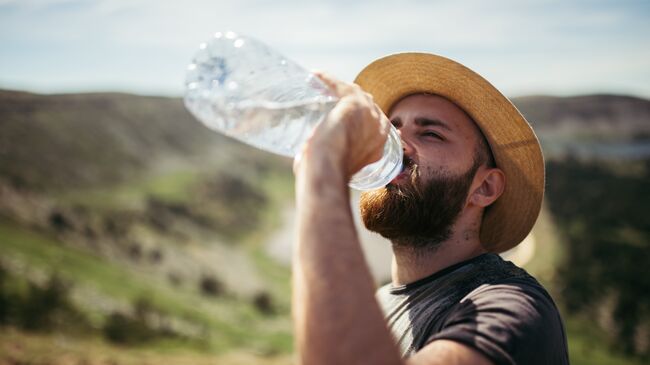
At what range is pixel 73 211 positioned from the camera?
32.4 meters

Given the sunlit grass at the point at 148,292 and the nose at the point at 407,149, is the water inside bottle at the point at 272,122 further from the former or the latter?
the sunlit grass at the point at 148,292

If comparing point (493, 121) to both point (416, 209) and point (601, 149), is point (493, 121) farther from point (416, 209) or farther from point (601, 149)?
point (601, 149)

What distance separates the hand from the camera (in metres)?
1.64

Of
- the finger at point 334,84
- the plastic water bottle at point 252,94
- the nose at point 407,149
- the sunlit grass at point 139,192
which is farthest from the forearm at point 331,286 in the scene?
the sunlit grass at point 139,192

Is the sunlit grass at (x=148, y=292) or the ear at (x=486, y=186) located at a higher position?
the ear at (x=486, y=186)

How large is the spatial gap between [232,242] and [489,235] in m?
44.7

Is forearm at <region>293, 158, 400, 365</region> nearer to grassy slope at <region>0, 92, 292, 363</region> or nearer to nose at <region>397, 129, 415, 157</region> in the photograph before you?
nose at <region>397, 129, 415, 157</region>

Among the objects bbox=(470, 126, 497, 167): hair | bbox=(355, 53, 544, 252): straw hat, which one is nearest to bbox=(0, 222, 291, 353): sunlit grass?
bbox=(355, 53, 544, 252): straw hat

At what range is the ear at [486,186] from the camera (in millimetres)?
2871

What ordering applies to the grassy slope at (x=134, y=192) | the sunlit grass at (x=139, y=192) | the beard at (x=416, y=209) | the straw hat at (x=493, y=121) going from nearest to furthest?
the beard at (x=416, y=209) < the straw hat at (x=493, y=121) < the grassy slope at (x=134, y=192) < the sunlit grass at (x=139, y=192)

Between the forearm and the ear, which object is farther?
the ear

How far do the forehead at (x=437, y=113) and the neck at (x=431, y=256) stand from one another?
66 cm

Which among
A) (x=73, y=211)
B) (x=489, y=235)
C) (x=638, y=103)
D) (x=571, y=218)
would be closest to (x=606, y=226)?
(x=571, y=218)

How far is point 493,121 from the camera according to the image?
298 centimetres
